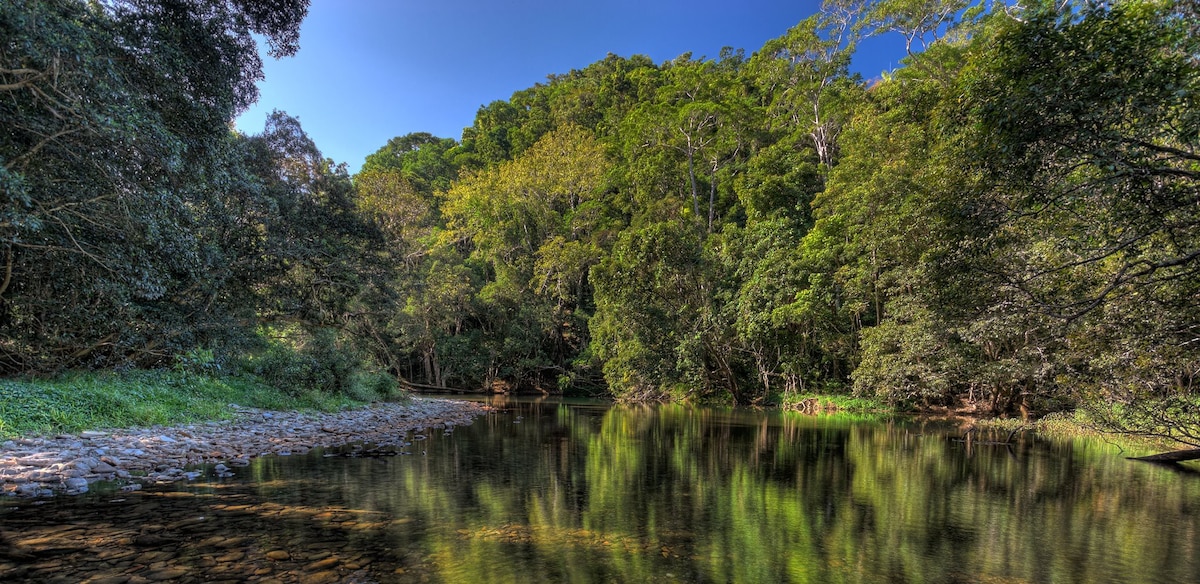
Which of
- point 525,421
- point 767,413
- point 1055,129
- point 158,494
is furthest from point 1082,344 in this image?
point 158,494

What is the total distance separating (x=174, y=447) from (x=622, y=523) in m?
9.28

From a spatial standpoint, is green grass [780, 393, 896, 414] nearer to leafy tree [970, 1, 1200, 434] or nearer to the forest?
the forest

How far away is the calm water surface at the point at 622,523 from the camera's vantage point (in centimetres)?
555

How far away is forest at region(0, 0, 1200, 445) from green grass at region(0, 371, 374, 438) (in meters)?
0.86

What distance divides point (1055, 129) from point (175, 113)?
14.2 m

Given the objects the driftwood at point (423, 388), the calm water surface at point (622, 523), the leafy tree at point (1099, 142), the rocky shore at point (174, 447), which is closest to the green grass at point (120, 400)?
the rocky shore at point (174, 447)

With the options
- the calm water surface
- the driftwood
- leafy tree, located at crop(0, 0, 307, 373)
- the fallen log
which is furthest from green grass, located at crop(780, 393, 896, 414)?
leafy tree, located at crop(0, 0, 307, 373)

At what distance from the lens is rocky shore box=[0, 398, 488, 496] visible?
8.16 metres

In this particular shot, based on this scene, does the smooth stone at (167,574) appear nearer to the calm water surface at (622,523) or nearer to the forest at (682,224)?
the calm water surface at (622,523)

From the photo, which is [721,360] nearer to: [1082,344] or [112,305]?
[1082,344]

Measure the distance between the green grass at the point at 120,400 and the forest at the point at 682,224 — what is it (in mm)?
864

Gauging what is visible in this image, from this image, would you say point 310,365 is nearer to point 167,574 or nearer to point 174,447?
point 174,447

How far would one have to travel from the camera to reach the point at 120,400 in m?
12.9

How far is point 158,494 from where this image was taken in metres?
7.80
